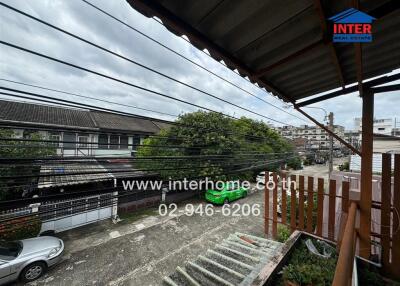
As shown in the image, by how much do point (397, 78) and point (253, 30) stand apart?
208 centimetres

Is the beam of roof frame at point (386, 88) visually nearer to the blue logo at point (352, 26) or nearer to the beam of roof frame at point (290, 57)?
the blue logo at point (352, 26)

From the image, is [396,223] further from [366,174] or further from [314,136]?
[314,136]

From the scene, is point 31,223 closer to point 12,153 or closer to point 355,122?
point 12,153

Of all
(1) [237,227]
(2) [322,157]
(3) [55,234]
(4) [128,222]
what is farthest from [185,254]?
(2) [322,157]

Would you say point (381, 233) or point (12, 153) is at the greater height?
point (12, 153)

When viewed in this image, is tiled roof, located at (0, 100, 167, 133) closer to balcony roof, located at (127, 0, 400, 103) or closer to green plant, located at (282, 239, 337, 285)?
balcony roof, located at (127, 0, 400, 103)

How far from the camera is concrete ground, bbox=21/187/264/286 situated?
5082mm

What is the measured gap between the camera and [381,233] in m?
2.44

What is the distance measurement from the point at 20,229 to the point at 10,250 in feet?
4.16

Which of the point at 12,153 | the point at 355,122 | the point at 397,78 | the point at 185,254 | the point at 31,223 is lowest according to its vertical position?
the point at 185,254

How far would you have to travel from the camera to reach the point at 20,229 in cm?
589

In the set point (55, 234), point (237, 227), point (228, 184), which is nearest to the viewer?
point (55, 234)

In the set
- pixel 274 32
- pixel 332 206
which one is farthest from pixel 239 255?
pixel 274 32

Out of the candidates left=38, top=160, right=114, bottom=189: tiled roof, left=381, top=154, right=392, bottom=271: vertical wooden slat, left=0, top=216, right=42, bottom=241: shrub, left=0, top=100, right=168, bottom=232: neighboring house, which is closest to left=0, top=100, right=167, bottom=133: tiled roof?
left=0, top=100, right=168, bottom=232: neighboring house
